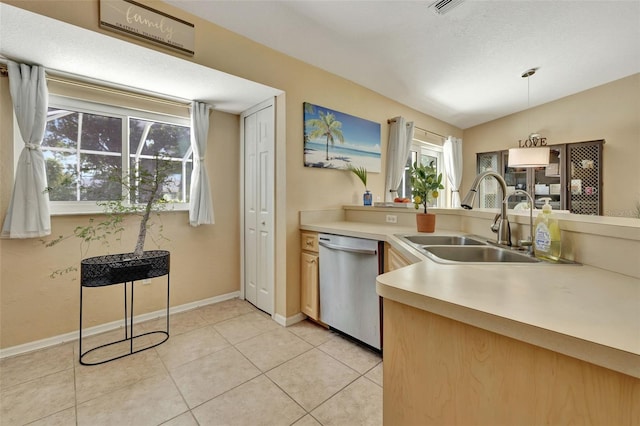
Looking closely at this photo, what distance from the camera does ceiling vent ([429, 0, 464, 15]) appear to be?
6.50 ft

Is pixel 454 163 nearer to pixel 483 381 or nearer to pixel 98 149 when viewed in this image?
pixel 483 381

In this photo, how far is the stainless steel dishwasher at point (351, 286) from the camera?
1989 mm

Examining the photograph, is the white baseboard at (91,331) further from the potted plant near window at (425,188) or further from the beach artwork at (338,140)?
the potted plant near window at (425,188)

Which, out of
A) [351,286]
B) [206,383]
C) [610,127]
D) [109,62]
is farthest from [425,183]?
[610,127]

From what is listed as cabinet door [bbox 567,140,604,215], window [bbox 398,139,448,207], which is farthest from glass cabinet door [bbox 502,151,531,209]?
window [bbox 398,139,448,207]

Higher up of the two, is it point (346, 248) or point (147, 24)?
point (147, 24)

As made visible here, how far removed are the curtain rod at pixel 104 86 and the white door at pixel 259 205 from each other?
29.2 inches

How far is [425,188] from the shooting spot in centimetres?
216

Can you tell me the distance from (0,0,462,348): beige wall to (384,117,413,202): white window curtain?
116 millimetres

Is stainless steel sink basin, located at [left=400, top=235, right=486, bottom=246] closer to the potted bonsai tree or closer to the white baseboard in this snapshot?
the potted bonsai tree

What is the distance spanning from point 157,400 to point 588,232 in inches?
90.0

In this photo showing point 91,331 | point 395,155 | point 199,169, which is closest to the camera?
point 91,331

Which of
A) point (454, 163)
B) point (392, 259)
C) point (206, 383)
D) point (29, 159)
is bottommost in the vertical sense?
point (206, 383)

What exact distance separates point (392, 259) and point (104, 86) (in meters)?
2.79
